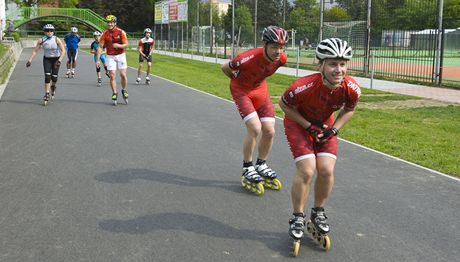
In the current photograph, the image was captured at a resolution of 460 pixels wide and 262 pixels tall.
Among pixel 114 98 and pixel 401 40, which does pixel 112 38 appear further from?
pixel 401 40

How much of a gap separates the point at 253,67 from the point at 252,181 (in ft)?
4.65

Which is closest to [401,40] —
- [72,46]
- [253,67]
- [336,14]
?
[336,14]

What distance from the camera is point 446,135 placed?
1083 cm

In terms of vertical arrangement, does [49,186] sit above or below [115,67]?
below

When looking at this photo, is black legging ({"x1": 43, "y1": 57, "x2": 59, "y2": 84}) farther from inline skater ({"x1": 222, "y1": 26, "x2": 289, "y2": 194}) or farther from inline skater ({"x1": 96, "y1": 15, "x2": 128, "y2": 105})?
inline skater ({"x1": 222, "y1": 26, "x2": 289, "y2": 194})

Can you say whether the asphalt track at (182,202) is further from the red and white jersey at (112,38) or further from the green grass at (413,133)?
the red and white jersey at (112,38)

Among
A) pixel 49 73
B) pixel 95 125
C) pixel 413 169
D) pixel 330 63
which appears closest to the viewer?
pixel 330 63

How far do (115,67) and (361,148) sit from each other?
7872mm

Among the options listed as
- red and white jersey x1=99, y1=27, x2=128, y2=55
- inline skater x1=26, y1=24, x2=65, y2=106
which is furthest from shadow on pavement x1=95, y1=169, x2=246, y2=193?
inline skater x1=26, y1=24, x2=65, y2=106

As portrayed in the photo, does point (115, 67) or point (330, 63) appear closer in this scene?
point (330, 63)

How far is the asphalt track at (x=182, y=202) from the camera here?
484 cm

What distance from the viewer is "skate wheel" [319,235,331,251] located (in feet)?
15.9

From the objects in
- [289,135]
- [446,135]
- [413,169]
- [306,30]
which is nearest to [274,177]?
[289,135]

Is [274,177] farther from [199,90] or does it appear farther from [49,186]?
[199,90]
